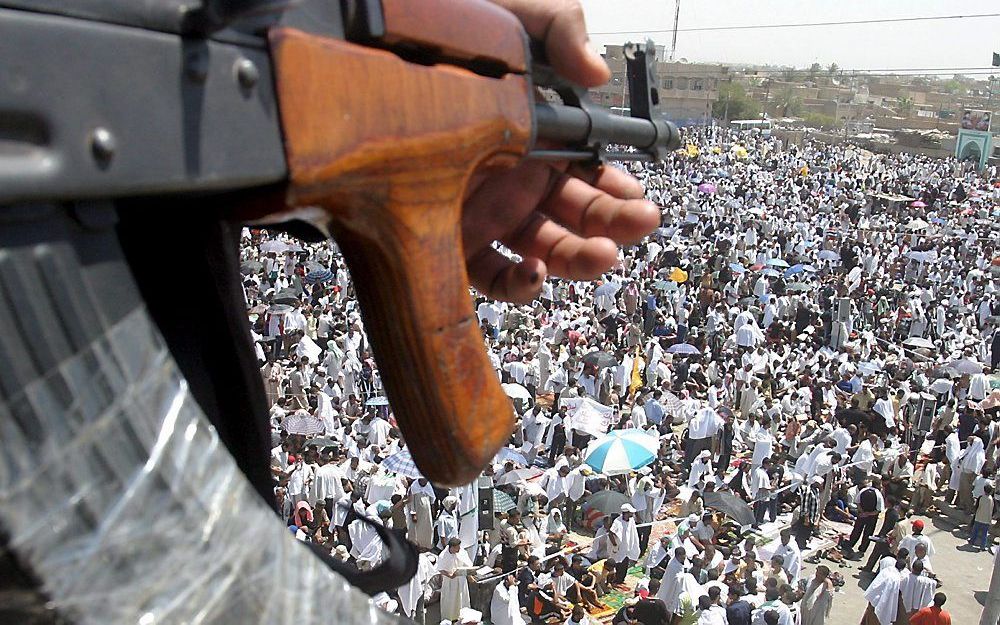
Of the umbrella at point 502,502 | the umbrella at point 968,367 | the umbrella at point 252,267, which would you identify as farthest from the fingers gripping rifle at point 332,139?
the umbrella at point 252,267

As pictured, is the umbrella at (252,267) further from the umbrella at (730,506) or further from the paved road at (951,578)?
the paved road at (951,578)

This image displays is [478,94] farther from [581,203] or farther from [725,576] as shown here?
[725,576]

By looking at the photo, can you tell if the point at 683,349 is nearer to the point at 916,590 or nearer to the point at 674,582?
the point at 916,590

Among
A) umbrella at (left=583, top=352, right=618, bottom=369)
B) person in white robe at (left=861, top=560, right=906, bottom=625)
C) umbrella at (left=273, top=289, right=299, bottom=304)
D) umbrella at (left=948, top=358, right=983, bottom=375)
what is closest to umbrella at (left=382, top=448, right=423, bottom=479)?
person in white robe at (left=861, top=560, right=906, bottom=625)

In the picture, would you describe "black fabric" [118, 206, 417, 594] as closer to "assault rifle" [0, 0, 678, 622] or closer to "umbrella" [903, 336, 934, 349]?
"assault rifle" [0, 0, 678, 622]

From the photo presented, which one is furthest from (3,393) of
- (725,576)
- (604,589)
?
(604,589)
